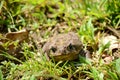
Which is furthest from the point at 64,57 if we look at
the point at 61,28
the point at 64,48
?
the point at 61,28

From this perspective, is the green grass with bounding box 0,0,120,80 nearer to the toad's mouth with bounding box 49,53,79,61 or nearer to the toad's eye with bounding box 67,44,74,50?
the toad's mouth with bounding box 49,53,79,61

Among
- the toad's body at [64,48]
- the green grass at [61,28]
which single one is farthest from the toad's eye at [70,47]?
the green grass at [61,28]

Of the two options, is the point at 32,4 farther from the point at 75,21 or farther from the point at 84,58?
the point at 84,58

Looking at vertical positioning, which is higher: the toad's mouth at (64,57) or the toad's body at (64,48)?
the toad's body at (64,48)

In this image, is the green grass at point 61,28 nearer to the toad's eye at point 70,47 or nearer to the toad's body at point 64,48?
the toad's body at point 64,48

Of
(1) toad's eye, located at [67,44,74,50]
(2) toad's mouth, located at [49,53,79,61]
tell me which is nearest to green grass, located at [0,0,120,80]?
(2) toad's mouth, located at [49,53,79,61]

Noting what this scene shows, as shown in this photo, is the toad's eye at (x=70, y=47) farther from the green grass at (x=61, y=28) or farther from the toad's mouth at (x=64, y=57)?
the green grass at (x=61, y=28)
